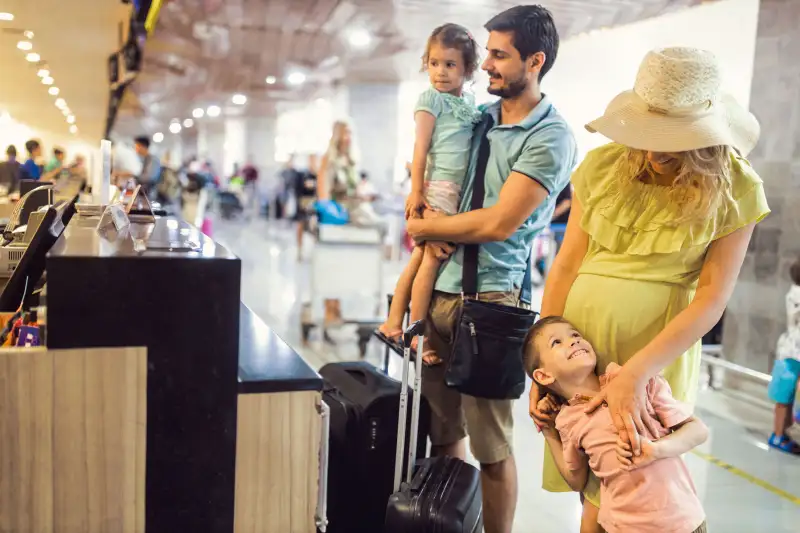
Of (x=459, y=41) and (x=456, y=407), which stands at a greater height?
(x=459, y=41)

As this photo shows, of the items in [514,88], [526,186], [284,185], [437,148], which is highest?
[514,88]

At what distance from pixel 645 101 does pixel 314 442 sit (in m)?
1.07

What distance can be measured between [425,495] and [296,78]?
15.0 meters

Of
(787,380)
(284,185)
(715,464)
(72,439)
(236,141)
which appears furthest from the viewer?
(236,141)

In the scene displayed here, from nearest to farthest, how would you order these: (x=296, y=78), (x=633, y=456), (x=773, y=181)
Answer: (x=633, y=456), (x=773, y=181), (x=296, y=78)

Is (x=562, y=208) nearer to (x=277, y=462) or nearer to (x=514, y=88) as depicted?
(x=514, y=88)

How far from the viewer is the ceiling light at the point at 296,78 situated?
1546 centimetres

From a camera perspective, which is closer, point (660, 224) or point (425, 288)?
point (660, 224)

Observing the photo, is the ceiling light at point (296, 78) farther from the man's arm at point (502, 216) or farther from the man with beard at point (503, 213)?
the man's arm at point (502, 216)

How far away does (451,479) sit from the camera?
221 centimetres

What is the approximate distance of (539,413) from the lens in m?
1.87

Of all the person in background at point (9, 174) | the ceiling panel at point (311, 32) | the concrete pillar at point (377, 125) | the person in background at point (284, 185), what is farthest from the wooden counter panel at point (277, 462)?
the person in background at point (284, 185)

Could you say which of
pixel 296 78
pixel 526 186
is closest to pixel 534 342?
pixel 526 186

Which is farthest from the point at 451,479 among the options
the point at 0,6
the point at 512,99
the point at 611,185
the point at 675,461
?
the point at 0,6
